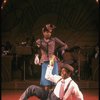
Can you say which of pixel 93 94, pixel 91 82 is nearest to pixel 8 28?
pixel 91 82

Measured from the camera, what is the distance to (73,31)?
50.0ft

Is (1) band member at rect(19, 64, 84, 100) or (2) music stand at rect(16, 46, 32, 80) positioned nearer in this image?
(1) band member at rect(19, 64, 84, 100)

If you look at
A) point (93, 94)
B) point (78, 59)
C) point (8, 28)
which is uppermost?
point (8, 28)

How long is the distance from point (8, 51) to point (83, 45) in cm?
266

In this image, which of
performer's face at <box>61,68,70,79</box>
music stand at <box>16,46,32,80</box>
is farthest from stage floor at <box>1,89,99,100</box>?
performer's face at <box>61,68,70,79</box>

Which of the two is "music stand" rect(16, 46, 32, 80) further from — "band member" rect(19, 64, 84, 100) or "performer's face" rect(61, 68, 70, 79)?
"performer's face" rect(61, 68, 70, 79)

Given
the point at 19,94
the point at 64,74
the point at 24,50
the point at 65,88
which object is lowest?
the point at 19,94

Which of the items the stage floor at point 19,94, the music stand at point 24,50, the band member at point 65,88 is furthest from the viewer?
the music stand at point 24,50

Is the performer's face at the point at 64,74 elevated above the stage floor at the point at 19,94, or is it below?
above

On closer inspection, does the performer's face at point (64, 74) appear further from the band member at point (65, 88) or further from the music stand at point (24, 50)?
the music stand at point (24, 50)

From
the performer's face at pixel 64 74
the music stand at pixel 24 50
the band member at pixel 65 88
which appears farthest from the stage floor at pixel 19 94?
the performer's face at pixel 64 74

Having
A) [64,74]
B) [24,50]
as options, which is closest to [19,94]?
[24,50]

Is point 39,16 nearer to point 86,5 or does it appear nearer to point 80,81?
point 86,5

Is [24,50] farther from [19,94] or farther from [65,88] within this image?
[65,88]
